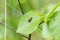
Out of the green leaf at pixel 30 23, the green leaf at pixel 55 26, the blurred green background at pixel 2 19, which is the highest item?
the green leaf at pixel 55 26

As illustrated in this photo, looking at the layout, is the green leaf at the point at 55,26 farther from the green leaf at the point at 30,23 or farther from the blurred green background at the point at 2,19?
the blurred green background at the point at 2,19

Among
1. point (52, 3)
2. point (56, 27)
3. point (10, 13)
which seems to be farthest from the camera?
point (10, 13)

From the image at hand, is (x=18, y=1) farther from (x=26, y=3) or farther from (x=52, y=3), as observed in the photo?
(x=52, y=3)

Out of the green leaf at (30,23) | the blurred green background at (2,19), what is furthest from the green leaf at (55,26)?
the blurred green background at (2,19)

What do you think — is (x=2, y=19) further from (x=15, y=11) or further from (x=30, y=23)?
(x=30, y=23)

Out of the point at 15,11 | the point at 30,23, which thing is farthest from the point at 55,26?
the point at 15,11

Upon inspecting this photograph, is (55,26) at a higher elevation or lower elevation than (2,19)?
higher

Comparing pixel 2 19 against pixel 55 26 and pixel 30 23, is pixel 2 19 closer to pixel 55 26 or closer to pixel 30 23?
pixel 30 23

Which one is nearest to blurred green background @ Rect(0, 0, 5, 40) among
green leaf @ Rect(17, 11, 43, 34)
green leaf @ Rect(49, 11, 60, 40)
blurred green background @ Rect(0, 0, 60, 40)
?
→ blurred green background @ Rect(0, 0, 60, 40)

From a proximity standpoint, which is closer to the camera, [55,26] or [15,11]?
[55,26]

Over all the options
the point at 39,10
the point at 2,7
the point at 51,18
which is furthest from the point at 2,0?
the point at 51,18

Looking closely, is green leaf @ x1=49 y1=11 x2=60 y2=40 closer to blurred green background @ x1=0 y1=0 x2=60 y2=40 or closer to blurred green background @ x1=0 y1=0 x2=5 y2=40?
blurred green background @ x1=0 y1=0 x2=60 y2=40
